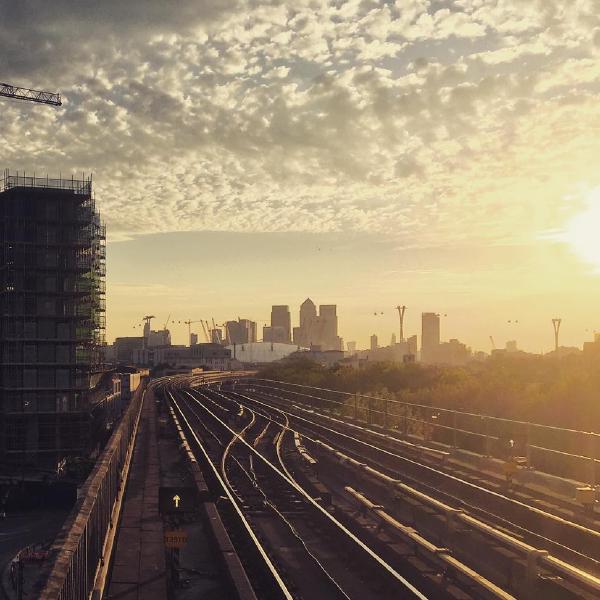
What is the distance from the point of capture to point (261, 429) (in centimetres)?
3438

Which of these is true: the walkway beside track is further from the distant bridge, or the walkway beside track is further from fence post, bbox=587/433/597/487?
fence post, bbox=587/433/597/487

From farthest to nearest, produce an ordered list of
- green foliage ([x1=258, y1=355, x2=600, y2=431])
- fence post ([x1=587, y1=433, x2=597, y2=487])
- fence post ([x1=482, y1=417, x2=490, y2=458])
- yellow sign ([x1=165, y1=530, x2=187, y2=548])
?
green foliage ([x1=258, y1=355, x2=600, y2=431]), fence post ([x1=482, y1=417, x2=490, y2=458]), fence post ([x1=587, y1=433, x2=597, y2=487]), yellow sign ([x1=165, y1=530, x2=187, y2=548])

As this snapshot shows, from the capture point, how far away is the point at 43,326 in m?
65.5

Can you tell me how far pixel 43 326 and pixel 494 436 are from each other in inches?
2051

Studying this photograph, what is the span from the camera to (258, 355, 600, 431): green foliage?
29469 mm

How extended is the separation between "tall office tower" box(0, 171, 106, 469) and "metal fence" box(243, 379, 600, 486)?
3869 cm

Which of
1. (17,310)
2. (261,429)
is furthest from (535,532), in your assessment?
(17,310)

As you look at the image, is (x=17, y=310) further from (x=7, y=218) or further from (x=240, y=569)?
(x=240, y=569)

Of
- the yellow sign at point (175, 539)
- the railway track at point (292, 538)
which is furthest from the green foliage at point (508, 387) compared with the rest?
the yellow sign at point (175, 539)

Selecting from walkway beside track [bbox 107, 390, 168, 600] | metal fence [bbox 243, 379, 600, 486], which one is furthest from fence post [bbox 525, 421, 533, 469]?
walkway beside track [bbox 107, 390, 168, 600]

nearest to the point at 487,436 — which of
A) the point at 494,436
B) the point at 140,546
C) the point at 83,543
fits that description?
the point at 494,436

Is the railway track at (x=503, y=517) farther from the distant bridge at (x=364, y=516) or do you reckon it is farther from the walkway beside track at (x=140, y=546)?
the walkway beside track at (x=140, y=546)

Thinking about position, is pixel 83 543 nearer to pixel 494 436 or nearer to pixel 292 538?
pixel 292 538

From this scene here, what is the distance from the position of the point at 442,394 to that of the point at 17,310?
39.7 meters
